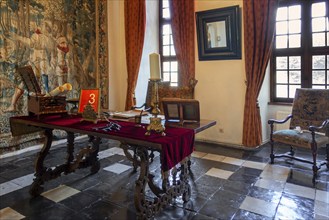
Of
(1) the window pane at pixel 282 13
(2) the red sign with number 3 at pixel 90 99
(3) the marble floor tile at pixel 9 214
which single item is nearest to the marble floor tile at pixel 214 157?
(2) the red sign with number 3 at pixel 90 99

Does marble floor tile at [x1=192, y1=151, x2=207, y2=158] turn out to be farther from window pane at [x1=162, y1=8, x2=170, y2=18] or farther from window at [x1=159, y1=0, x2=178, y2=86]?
window pane at [x1=162, y1=8, x2=170, y2=18]

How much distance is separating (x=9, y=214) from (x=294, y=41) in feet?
15.6

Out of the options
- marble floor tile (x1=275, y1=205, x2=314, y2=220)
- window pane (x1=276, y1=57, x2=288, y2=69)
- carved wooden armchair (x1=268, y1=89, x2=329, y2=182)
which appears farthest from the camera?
window pane (x1=276, y1=57, x2=288, y2=69)

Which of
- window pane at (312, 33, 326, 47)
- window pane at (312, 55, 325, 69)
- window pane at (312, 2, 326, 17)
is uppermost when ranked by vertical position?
window pane at (312, 2, 326, 17)

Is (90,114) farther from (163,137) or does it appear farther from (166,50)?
(166,50)

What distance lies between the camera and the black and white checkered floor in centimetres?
241

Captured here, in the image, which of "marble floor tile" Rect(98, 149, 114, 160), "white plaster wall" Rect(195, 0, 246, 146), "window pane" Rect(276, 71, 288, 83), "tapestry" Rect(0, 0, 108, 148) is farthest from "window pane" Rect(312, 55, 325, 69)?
"tapestry" Rect(0, 0, 108, 148)

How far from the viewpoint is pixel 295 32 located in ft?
15.0

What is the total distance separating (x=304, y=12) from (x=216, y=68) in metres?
1.70

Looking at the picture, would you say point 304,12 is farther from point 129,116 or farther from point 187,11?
point 129,116

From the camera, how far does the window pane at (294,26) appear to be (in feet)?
14.8

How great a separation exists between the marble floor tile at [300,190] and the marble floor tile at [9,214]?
2652 mm

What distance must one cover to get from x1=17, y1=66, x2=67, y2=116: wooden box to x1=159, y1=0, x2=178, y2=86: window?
3.12 metres

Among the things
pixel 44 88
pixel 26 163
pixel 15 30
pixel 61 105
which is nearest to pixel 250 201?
pixel 61 105
